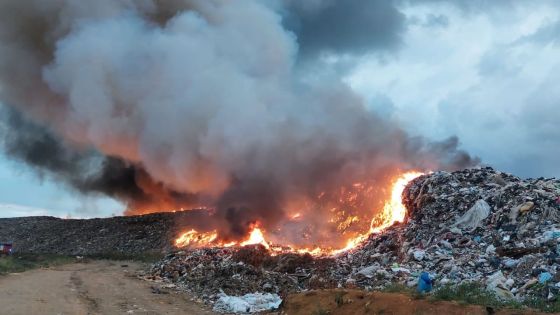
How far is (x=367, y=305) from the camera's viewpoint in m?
8.53

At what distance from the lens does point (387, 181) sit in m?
20.6

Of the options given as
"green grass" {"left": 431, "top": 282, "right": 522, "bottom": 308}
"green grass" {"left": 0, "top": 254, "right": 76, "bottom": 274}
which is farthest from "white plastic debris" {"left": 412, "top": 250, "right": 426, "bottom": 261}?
"green grass" {"left": 0, "top": 254, "right": 76, "bottom": 274}

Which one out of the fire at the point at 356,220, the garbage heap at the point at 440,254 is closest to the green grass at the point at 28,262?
the garbage heap at the point at 440,254

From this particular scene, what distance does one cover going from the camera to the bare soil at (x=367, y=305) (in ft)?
24.1

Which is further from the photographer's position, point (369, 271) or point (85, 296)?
point (369, 271)

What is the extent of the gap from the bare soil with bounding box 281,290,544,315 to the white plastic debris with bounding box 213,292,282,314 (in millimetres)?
1305

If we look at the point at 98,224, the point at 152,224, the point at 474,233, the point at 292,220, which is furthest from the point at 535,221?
the point at 98,224

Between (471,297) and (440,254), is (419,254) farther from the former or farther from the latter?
(471,297)

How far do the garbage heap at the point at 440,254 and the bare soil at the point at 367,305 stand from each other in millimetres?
2021

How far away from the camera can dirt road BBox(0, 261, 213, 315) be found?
10.9m

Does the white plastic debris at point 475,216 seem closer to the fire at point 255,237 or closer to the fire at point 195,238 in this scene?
the fire at point 255,237

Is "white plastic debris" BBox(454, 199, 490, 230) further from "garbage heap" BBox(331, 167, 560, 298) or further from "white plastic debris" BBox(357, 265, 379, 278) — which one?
"white plastic debris" BBox(357, 265, 379, 278)

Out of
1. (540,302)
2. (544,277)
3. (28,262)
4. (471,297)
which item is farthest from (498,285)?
(28,262)

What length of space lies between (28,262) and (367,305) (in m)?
17.2
